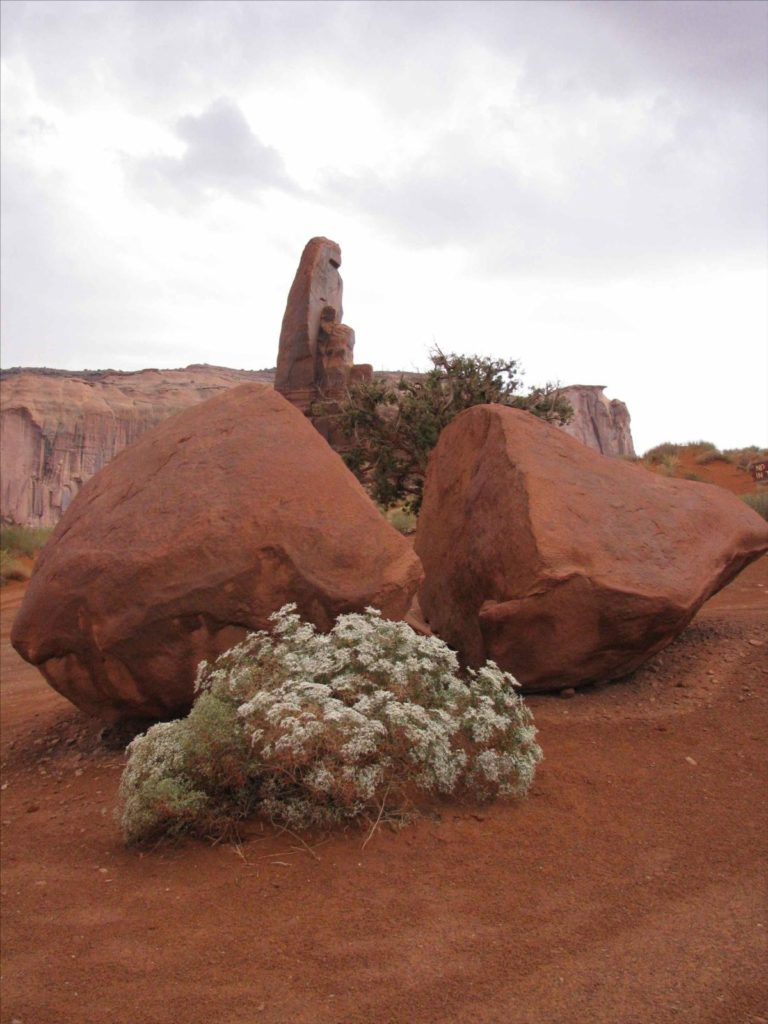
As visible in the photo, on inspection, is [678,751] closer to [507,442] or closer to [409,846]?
[409,846]

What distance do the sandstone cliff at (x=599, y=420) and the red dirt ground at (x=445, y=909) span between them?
4600 cm

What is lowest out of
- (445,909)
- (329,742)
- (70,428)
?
(445,909)

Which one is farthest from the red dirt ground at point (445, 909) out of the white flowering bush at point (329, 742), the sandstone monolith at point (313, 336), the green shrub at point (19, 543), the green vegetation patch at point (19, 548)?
the sandstone monolith at point (313, 336)

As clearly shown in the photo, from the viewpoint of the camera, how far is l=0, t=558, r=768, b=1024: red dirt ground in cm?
256

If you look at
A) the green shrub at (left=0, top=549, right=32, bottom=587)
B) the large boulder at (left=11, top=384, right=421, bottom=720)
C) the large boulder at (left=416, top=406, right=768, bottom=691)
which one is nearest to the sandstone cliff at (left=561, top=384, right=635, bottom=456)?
the green shrub at (left=0, top=549, right=32, bottom=587)

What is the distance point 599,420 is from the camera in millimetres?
49250

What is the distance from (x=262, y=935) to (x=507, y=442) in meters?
3.64

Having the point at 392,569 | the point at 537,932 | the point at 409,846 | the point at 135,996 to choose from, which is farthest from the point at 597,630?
the point at 135,996

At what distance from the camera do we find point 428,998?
2553 mm

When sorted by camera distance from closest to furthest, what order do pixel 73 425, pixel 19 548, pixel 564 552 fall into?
pixel 564 552, pixel 19 548, pixel 73 425

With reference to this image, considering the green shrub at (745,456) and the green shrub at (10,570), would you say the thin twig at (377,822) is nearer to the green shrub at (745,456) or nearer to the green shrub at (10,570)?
the green shrub at (10,570)

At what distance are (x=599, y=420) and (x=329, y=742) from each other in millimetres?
47781

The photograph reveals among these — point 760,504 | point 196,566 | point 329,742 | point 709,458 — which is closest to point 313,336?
point 709,458

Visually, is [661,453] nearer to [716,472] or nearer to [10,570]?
[716,472]
